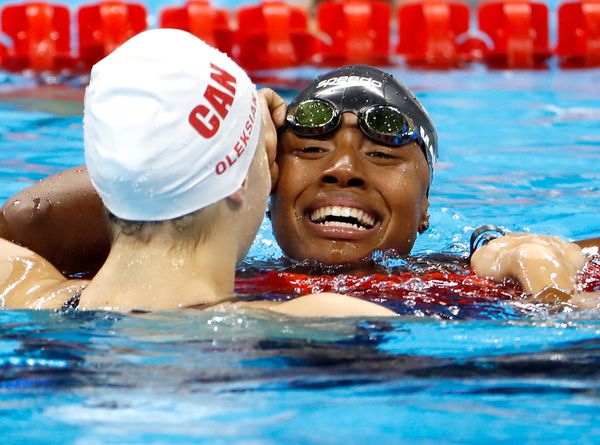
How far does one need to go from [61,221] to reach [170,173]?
1.31 m

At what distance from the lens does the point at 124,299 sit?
2.68 m

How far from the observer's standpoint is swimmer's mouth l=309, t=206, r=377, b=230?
380 centimetres

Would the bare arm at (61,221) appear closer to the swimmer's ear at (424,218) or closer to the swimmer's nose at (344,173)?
the swimmer's nose at (344,173)

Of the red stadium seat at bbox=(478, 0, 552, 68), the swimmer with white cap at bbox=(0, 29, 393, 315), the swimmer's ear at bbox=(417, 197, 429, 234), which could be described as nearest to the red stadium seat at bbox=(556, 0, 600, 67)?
the red stadium seat at bbox=(478, 0, 552, 68)

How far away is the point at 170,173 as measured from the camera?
264 centimetres

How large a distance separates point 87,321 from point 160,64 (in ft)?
2.23

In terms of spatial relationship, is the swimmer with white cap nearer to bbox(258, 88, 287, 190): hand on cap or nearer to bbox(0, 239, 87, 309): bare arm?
bbox(0, 239, 87, 309): bare arm

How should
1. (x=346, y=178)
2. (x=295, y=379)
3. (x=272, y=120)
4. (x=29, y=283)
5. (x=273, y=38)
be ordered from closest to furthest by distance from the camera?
(x=295, y=379)
(x=29, y=283)
(x=346, y=178)
(x=272, y=120)
(x=273, y=38)

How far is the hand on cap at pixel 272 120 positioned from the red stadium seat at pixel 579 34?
6.46 m

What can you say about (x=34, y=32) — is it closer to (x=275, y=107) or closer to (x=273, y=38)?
(x=273, y=38)

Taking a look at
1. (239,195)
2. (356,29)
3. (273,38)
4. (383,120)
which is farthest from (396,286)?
(356,29)

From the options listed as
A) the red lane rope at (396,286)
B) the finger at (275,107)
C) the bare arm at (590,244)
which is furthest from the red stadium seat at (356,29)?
the red lane rope at (396,286)

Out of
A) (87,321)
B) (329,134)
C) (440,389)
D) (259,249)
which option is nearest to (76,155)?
(259,249)

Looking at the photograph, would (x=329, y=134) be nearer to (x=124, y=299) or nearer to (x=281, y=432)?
(x=124, y=299)
